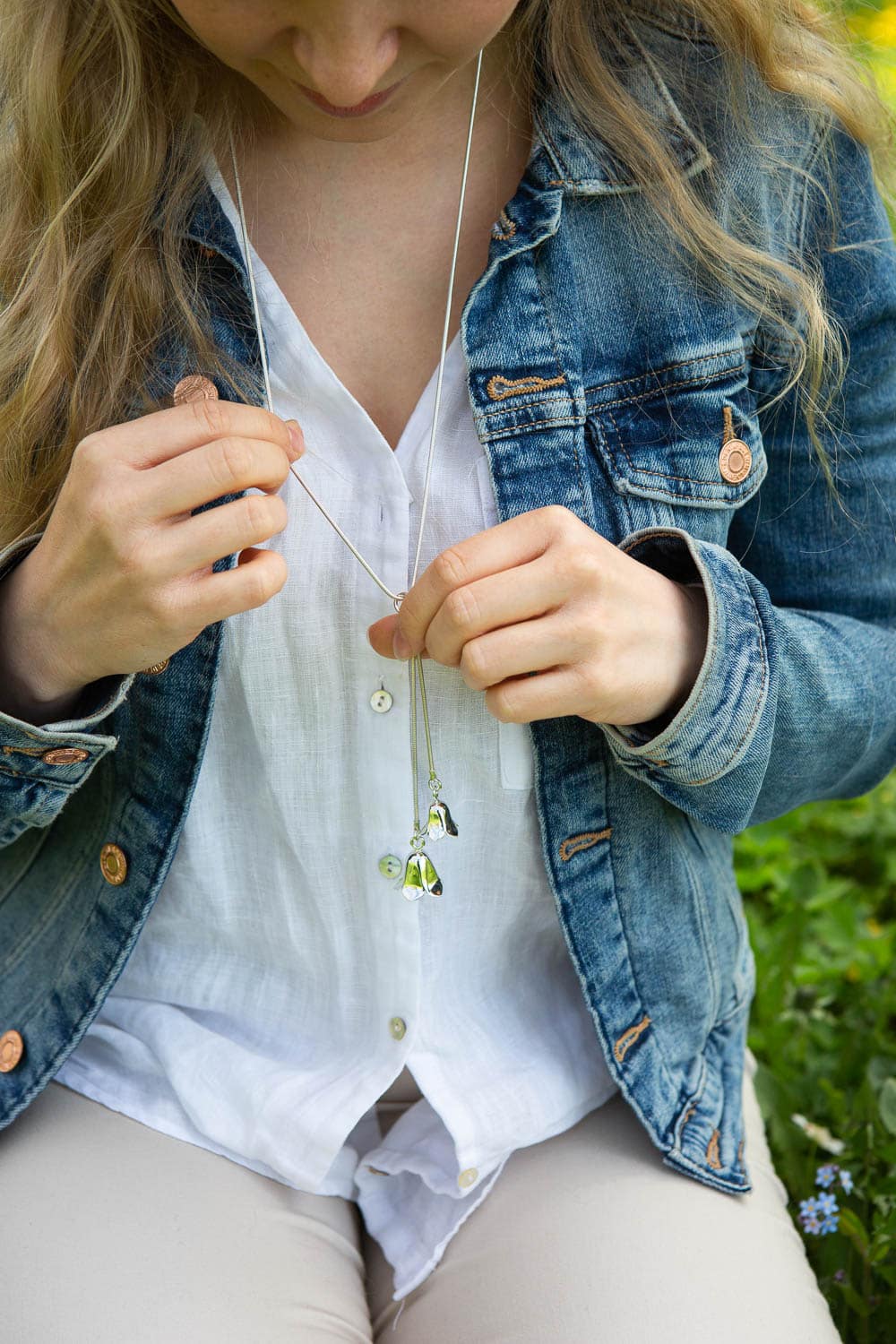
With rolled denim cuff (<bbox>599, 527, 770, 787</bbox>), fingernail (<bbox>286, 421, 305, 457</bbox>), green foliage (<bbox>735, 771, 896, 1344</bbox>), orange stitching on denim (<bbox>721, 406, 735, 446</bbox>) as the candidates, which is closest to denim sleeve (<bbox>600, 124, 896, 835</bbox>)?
rolled denim cuff (<bbox>599, 527, 770, 787</bbox>)

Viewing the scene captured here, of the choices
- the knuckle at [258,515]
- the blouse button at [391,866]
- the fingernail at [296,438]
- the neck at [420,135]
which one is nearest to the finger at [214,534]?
the knuckle at [258,515]

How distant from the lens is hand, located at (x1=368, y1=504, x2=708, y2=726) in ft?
3.68

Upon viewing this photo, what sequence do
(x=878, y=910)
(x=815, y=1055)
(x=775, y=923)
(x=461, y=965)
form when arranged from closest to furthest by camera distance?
(x=461, y=965) → (x=815, y=1055) → (x=775, y=923) → (x=878, y=910)

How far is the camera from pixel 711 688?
1237 mm

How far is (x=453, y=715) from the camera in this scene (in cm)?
128

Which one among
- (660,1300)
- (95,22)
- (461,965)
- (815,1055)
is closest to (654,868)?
(461,965)

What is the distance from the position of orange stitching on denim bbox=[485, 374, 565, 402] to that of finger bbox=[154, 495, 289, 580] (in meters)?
0.30

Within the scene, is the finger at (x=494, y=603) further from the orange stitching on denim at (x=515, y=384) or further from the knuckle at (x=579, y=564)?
the orange stitching on denim at (x=515, y=384)

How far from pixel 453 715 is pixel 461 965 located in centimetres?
28

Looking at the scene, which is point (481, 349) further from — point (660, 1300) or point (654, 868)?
point (660, 1300)

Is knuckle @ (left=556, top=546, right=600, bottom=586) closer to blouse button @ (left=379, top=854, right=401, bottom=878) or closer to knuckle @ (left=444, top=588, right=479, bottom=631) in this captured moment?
knuckle @ (left=444, top=588, right=479, bottom=631)

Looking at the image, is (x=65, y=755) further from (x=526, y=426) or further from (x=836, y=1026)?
(x=836, y=1026)

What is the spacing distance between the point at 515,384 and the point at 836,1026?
134 cm

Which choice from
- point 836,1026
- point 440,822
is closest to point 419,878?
point 440,822
